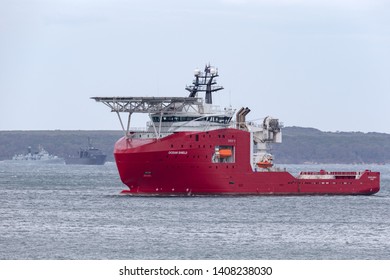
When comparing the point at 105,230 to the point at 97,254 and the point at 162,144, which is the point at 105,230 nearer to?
the point at 97,254

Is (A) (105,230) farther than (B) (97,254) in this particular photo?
Yes

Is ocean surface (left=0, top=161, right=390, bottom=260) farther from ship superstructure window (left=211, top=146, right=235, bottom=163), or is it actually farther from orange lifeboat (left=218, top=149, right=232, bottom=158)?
orange lifeboat (left=218, top=149, right=232, bottom=158)

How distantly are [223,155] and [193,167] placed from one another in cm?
223

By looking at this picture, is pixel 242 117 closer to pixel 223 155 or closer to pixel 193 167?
pixel 223 155

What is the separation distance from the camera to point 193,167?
7506cm

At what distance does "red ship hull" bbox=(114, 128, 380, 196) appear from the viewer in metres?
74.6

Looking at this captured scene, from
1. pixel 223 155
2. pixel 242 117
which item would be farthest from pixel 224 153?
pixel 242 117

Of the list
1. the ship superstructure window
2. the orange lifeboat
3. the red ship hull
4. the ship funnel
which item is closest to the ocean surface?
the red ship hull

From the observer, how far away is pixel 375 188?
276 ft

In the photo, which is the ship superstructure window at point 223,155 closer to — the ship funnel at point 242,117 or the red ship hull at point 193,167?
the red ship hull at point 193,167

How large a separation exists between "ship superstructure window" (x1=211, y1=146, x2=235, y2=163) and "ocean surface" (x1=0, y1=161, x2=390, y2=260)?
101 inches

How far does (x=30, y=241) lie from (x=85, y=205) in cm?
2067

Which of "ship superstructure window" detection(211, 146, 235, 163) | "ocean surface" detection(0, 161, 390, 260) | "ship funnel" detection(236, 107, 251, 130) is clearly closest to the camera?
"ocean surface" detection(0, 161, 390, 260)
